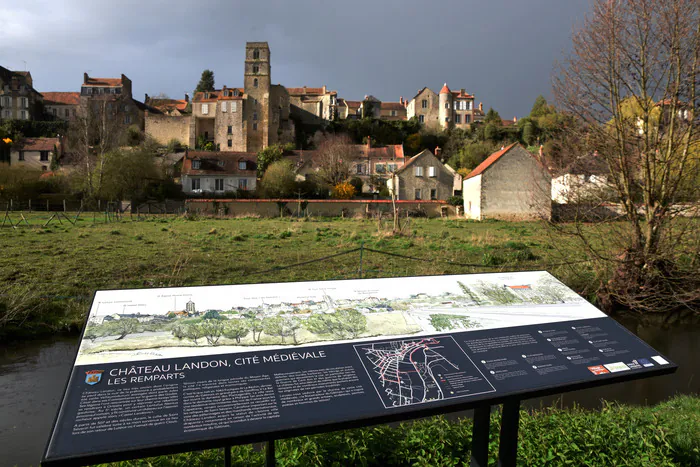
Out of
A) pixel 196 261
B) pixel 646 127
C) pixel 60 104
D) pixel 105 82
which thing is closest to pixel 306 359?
pixel 646 127

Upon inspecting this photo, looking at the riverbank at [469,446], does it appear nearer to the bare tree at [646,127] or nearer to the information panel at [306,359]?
the information panel at [306,359]

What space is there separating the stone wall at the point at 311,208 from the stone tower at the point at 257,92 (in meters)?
36.4

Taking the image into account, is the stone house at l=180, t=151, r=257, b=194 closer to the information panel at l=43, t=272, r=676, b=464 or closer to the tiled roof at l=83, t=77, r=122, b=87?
the tiled roof at l=83, t=77, r=122, b=87

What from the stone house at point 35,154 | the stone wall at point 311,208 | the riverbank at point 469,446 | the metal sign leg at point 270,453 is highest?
the stone house at point 35,154

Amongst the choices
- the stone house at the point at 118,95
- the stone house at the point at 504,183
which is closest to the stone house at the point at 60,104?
the stone house at the point at 118,95

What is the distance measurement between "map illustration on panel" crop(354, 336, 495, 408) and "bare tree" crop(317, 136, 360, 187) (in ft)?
162

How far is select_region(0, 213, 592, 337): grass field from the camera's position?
34.9 ft

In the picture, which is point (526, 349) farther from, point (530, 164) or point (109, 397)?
point (530, 164)

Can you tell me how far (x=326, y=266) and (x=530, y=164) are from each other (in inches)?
1102

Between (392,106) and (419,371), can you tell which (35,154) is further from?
(419,371)

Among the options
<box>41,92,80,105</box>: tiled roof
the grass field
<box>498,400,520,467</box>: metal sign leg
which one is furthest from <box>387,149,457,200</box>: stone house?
<box>41,92,80,105</box>: tiled roof

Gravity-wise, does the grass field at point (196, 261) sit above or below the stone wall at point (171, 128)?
below

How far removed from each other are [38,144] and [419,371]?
7424cm

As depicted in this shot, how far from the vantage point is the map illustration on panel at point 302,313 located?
132 inches
